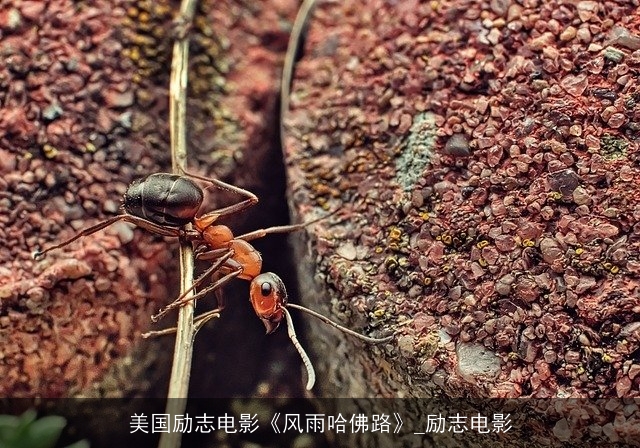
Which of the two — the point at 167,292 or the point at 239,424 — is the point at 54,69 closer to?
the point at 167,292

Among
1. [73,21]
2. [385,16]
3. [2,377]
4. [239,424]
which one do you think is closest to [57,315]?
[2,377]

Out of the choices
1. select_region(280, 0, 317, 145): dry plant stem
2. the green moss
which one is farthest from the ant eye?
the green moss

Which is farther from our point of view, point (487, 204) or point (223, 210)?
point (223, 210)

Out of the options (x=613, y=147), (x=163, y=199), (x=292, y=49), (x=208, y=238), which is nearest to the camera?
(x=613, y=147)

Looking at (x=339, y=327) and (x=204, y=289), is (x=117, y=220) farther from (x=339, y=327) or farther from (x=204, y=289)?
(x=339, y=327)

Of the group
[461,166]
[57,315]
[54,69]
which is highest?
[54,69]

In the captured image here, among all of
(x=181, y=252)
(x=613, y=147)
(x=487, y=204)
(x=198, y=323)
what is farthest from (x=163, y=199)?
(x=613, y=147)

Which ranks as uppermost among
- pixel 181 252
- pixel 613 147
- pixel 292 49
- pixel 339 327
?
pixel 292 49
